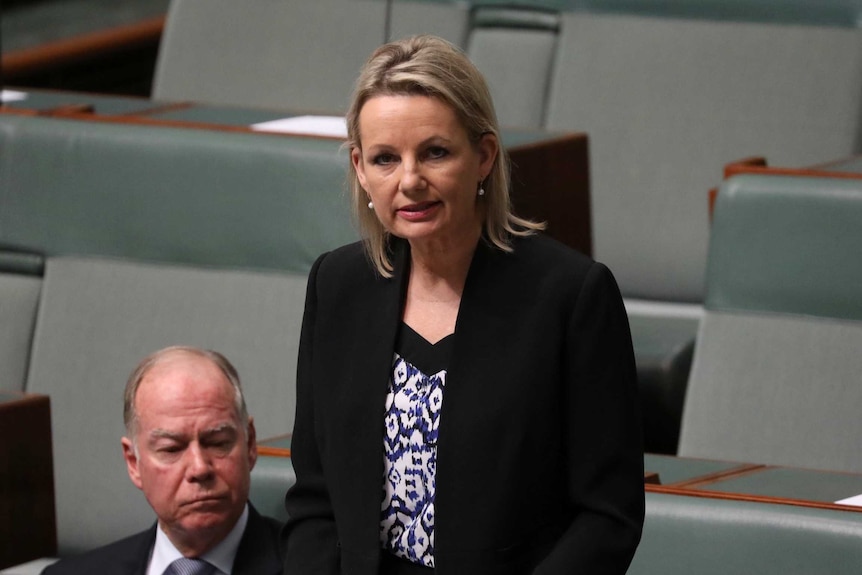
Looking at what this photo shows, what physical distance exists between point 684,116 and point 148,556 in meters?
1.01

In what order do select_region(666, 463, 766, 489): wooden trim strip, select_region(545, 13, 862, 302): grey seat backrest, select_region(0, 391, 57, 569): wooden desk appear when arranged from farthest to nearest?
select_region(545, 13, 862, 302): grey seat backrest → select_region(0, 391, 57, 569): wooden desk → select_region(666, 463, 766, 489): wooden trim strip

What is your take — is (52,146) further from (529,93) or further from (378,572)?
(378,572)

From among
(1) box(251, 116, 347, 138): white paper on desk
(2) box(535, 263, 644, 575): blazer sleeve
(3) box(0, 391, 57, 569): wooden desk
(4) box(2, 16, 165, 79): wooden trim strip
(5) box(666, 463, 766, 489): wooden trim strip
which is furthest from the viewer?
(4) box(2, 16, 165, 79): wooden trim strip

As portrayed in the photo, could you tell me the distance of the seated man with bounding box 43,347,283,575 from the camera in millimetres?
1359

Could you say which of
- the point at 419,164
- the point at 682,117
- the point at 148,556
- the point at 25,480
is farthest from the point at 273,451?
the point at 682,117

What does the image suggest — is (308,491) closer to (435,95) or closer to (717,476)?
(435,95)

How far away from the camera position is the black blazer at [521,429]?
86 centimetres

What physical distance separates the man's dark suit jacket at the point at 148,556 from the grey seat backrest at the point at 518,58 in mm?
954

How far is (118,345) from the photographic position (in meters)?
1.74

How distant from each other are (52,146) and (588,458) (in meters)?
1.10

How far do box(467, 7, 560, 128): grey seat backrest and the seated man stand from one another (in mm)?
905

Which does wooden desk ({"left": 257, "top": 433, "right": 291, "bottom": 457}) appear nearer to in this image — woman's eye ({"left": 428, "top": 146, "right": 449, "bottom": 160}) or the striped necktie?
the striped necktie

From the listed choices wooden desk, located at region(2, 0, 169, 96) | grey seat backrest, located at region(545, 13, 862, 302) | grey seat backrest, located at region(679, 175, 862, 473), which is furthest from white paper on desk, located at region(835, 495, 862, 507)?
wooden desk, located at region(2, 0, 169, 96)

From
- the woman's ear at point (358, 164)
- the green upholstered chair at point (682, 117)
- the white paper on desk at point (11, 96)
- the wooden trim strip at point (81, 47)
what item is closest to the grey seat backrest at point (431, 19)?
the green upholstered chair at point (682, 117)
